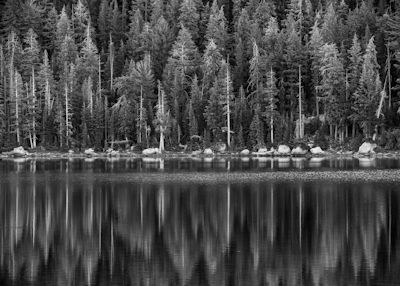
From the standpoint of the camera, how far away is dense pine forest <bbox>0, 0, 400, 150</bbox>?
91.6 meters

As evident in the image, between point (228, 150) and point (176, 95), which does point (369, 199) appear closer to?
point (228, 150)

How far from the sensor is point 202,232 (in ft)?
95.0

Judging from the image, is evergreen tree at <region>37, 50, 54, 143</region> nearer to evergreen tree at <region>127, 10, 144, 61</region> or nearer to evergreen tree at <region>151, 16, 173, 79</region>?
evergreen tree at <region>127, 10, 144, 61</region>

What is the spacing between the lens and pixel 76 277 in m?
21.6

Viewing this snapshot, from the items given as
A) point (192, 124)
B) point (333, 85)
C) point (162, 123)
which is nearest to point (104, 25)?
point (162, 123)

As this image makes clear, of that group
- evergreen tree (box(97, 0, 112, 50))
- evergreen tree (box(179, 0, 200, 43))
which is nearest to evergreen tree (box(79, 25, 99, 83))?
evergreen tree (box(97, 0, 112, 50))

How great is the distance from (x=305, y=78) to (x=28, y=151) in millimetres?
38373

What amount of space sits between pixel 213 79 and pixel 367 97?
24491mm

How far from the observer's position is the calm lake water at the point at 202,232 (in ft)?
71.4

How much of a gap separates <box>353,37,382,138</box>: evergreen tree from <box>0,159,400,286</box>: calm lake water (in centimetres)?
3649

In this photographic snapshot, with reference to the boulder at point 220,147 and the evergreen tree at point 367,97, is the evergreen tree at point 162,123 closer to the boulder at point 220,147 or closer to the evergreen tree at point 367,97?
the boulder at point 220,147

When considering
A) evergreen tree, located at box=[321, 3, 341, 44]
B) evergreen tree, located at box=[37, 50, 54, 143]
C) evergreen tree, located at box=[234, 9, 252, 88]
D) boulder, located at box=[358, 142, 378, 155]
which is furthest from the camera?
evergreen tree, located at box=[234, 9, 252, 88]

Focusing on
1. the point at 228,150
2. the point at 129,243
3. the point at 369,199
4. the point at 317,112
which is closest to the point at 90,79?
the point at 228,150

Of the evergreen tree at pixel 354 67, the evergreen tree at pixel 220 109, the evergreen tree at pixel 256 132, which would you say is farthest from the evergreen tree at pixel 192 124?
the evergreen tree at pixel 354 67
